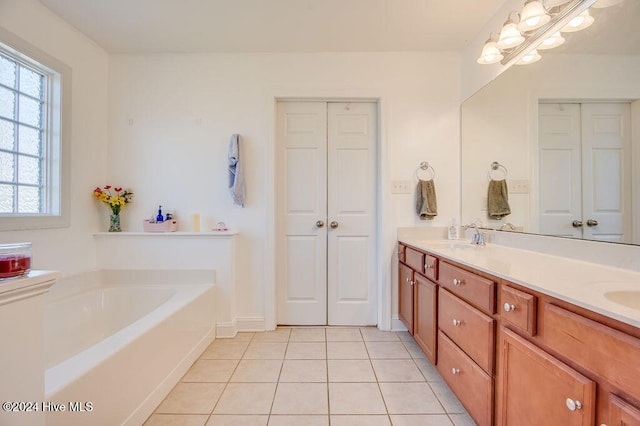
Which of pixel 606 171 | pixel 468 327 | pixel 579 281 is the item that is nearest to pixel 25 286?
pixel 468 327

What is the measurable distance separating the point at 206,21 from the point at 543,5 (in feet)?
7.05

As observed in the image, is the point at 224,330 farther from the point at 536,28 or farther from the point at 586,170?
the point at 536,28

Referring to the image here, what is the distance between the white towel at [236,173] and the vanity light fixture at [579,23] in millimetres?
2201

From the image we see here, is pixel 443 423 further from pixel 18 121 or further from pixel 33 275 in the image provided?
pixel 18 121

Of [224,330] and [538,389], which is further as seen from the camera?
[224,330]

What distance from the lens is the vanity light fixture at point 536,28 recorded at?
133 centimetres

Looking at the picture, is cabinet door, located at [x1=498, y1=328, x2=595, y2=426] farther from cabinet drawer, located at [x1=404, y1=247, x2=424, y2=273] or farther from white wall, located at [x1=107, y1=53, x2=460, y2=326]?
white wall, located at [x1=107, y1=53, x2=460, y2=326]

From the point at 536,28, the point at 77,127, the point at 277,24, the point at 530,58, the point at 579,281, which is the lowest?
the point at 579,281

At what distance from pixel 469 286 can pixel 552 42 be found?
1417 millimetres

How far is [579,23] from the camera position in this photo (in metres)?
1.33

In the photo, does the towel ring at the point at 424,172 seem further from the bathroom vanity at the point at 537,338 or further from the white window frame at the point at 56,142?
the white window frame at the point at 56,142

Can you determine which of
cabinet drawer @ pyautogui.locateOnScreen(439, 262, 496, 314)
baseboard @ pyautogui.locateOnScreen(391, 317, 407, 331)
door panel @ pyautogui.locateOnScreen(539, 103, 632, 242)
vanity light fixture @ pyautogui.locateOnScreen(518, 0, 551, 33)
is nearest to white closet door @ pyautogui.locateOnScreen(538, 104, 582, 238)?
door panel @ pyautogui.locateOnScreen(539, 103, 632, 242)

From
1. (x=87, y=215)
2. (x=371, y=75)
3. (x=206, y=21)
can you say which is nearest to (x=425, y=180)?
(x=371, y=75)

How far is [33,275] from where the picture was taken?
2.39ft
